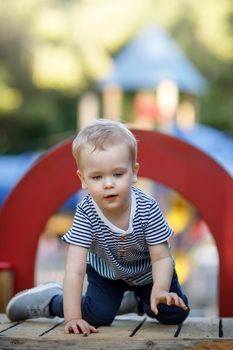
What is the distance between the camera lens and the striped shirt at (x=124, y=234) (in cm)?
319

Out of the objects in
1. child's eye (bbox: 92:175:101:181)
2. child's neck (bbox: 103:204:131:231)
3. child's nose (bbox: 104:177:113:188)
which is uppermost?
child's eye (bbox: 92:175:101:181)

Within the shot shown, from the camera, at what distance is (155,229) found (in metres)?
3.20

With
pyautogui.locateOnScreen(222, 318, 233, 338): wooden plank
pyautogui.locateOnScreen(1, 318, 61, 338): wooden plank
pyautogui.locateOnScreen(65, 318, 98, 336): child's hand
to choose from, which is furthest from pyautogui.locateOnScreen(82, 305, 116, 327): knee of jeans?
pyautogui.locateOnScreen(222, 318, 233, 338): wooden plank

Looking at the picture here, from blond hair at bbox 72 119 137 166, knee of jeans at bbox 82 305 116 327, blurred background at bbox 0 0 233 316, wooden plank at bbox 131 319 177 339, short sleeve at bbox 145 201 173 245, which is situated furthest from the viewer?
blurred background at bbox 0 0 233 316

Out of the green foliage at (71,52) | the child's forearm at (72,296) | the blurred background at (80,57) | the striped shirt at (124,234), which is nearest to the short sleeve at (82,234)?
the striped shirt at (124,234)

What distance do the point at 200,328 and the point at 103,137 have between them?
28.8 inches

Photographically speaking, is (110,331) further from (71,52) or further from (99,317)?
(71,52)

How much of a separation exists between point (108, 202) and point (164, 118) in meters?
10.9

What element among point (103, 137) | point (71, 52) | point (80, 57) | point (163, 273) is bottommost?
point (80, 57)

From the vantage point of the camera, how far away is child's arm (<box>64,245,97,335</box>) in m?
3.12

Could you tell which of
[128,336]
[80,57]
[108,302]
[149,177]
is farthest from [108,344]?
[80,57]

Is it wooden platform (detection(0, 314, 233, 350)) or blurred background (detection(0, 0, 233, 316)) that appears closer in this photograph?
wooden platform (detection(0, 314, 233, 350))

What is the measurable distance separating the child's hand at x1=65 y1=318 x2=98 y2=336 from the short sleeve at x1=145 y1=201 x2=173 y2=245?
0.36 m

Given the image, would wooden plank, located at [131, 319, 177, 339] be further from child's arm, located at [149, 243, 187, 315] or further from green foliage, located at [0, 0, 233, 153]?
green foliage, located at [0, 0, 233, 153]
